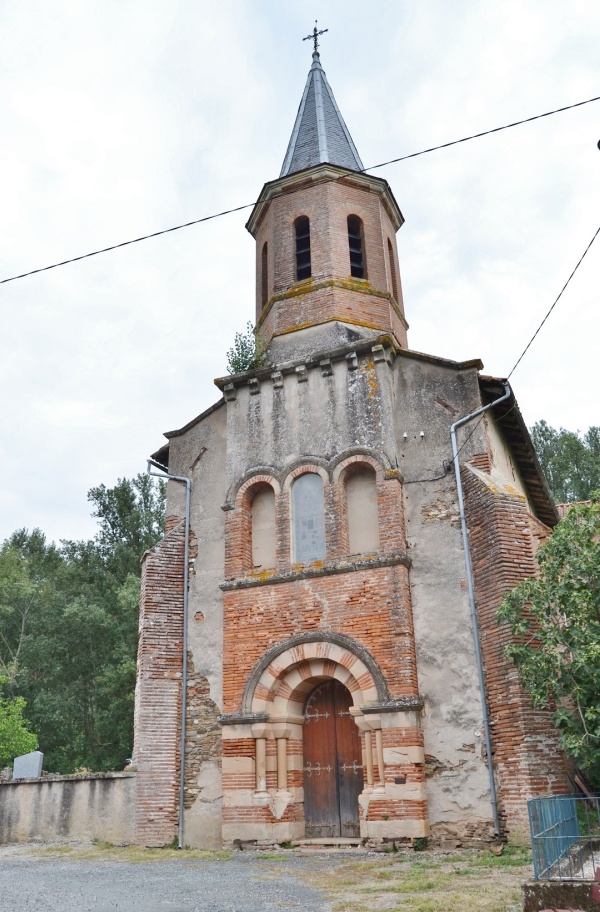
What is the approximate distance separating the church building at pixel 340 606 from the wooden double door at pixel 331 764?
1.3 inches

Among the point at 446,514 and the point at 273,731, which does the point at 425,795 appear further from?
the point at 446,514

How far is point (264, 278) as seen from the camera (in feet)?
61.9

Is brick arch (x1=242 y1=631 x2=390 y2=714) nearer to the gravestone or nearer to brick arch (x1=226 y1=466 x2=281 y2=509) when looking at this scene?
brick arch (x1=226 y1=466 x2=281 y2=509)

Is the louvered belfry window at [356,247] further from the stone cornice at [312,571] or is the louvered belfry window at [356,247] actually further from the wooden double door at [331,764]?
the wooden double door at [331,764]

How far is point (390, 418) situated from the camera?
47.2ft

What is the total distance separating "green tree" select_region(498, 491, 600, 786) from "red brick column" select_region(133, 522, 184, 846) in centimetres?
636

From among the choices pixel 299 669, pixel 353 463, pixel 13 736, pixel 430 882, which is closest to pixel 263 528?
pixel 353 463

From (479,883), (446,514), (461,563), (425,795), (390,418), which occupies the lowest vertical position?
(479,883)

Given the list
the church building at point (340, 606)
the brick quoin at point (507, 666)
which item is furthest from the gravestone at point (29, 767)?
the brick quoin at point (507, 666)

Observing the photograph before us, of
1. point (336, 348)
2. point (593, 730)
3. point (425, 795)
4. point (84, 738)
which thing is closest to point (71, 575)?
point (84, 738)

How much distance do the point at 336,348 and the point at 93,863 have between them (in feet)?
31.7

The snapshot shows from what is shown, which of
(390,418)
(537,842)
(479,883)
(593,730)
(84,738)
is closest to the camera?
(537,842)

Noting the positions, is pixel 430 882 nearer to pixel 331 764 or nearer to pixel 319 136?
pixel 331 764

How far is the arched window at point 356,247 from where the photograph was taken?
58.1ft
